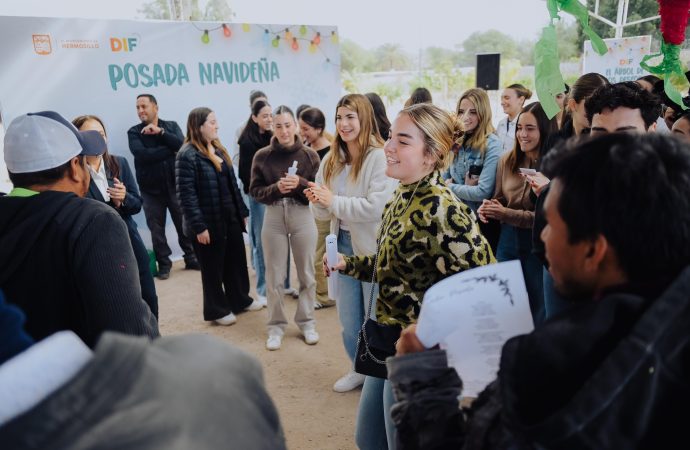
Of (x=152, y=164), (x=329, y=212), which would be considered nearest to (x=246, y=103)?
(x=152, y=164)

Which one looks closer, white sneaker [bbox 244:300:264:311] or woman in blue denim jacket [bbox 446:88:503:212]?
woman in blue denim jacket [bbox 446:88:503:212]

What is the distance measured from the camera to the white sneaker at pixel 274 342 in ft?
12.4

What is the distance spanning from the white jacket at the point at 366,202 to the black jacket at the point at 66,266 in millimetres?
1519

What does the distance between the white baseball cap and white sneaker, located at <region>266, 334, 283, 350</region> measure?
2.46 meters

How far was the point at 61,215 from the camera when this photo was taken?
4.79 feet

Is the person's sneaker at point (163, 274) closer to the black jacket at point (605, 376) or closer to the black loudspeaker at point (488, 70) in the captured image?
the black jacket at point (605, 376)

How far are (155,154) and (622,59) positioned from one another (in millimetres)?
7576

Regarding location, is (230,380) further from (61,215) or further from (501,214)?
(501,214)

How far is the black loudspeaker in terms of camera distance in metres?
8.94

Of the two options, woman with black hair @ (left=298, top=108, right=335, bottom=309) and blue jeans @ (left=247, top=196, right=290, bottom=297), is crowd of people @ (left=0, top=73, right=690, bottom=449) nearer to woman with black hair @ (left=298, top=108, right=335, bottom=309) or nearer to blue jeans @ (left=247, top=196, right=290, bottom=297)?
woman with black hair @ (left=298, top=108, right=335, bottom=309)

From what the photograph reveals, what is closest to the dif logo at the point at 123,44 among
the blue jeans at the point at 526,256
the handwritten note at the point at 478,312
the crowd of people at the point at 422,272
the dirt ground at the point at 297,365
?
the crowd of people at the point at 422,272

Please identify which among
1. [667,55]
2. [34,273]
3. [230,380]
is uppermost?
[667,55]

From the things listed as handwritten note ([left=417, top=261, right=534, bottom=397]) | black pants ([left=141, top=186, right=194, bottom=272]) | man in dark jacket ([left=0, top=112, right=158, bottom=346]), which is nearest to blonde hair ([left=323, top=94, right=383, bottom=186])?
man in dark jacket ([left=0, top=112, right=158, bottom=346])

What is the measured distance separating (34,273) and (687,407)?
156 cm
